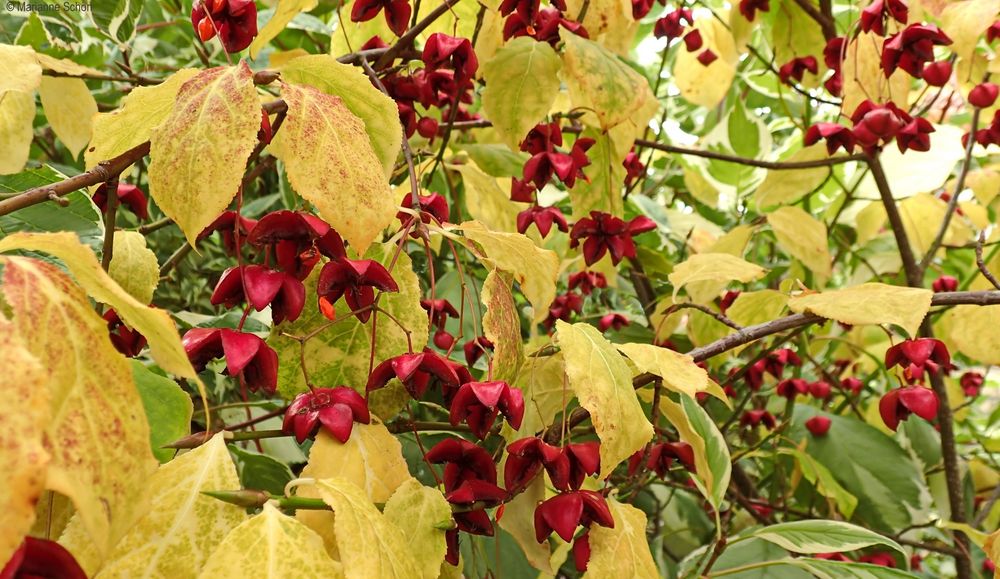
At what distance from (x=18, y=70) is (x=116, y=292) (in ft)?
1.18

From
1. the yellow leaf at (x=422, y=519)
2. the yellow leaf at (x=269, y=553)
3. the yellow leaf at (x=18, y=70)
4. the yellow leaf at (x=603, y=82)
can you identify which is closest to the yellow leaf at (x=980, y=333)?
the yellow leaf at (x=603, y=82)

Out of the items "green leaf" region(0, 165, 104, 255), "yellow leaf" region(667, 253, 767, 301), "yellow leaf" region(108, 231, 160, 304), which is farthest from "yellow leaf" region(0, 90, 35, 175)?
"yellow leaf" region(667, 253, 767, 301)

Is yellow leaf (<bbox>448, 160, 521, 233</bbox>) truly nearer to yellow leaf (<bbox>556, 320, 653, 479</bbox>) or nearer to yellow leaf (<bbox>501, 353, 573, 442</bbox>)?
yellow leaf (<bbox>501, 353, 573, 442</bbox>)

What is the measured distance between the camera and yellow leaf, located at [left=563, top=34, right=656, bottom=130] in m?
0.74

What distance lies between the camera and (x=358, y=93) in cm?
53

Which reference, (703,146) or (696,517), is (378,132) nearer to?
(696,517)

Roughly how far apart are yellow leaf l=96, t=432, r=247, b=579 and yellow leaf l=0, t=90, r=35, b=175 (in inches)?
15.2

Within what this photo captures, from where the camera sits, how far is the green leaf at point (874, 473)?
118 centimetres

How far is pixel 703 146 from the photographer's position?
1.51 meters

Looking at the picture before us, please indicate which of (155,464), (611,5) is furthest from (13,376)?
(611,5)

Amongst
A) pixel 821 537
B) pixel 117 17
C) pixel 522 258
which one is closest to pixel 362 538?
pixel 522 258

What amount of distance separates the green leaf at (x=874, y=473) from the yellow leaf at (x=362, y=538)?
3.13ft

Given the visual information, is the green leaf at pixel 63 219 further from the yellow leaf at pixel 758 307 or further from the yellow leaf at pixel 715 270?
the yellow leaf at pixel 758 307

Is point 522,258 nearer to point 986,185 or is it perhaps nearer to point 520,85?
point 520,85
